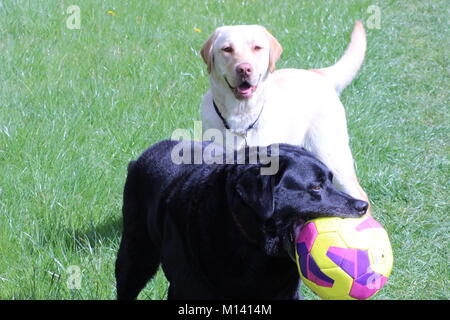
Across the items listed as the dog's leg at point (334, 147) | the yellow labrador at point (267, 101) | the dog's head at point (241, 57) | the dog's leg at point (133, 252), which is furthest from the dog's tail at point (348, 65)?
the dog's leg at point (133, 252)

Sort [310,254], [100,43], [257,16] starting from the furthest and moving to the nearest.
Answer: [257,16] < [100,43] < [310,254]

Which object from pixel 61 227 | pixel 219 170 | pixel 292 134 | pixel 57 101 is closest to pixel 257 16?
pixel 57 101

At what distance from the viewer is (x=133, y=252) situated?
3.29m

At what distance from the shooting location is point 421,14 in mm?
10609

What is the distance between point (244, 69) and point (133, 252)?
57.6 inches

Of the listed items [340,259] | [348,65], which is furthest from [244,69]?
[340,259]

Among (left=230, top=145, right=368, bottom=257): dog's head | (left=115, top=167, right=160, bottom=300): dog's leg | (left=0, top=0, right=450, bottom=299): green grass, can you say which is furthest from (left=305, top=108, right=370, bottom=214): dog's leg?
(left=230, top=145, right=368, bottom=257): dog's head

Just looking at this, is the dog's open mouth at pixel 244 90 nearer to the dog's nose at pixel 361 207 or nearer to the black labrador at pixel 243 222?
the black labrador at pixel 243 222

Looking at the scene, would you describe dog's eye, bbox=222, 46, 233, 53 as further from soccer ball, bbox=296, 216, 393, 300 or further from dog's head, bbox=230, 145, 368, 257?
soccer ball, bbox=296, 216, 393, 300

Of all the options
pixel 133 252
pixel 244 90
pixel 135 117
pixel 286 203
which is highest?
pixel 244 90

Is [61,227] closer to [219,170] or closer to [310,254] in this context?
[219,170]

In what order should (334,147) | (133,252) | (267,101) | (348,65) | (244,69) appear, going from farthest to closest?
1. (348,65)
2. (334,147)
3. (267,101)
4. (244,69)
5. (133,252)

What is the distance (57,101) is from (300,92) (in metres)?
2.10

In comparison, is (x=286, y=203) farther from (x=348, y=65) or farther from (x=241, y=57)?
(x=348, y=65)
